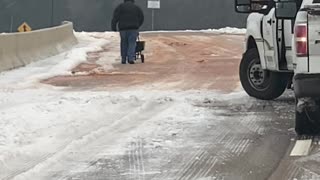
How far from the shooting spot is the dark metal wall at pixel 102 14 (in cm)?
4819

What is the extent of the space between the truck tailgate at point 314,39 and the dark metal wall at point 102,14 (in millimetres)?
39099

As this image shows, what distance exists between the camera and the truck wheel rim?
36.9ft

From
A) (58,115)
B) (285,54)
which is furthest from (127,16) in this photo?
(58,115)

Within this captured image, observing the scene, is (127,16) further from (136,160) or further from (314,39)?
(136,160)

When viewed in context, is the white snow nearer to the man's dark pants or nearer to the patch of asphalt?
the patch of asphalt

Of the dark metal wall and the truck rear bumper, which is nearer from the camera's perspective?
the truck rear bumper

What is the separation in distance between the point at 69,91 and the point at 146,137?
15.0 feet

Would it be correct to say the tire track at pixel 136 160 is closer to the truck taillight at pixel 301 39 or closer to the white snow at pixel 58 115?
the white snow at pixel 58 115

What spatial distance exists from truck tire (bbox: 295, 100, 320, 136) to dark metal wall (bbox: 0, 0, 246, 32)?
38607 millimetres

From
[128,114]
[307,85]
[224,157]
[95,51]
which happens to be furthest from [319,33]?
[95,51]

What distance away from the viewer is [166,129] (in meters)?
8.77

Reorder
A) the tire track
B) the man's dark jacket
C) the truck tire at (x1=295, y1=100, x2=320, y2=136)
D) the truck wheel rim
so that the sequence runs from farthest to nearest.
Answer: the man's dark jacket < the truck wheel rim < the truck tire at (x1=295, y1=100, x2=320, y2=136) < the tire track

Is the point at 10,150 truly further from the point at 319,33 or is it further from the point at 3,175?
the point at 319,33

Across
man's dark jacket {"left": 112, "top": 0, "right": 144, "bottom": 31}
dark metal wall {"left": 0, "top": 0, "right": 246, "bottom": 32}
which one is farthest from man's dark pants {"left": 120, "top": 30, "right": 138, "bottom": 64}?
dark metal wall {"left": 0, "top": 0, "right": 246, "bottom": 32}
